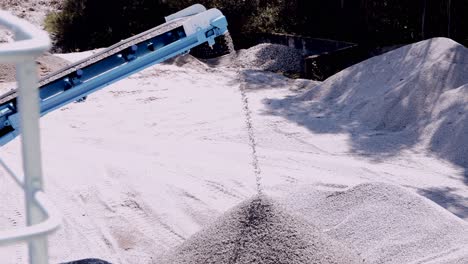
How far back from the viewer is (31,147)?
154cm

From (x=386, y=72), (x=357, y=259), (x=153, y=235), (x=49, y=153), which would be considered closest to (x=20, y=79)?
(x=357, y=259)

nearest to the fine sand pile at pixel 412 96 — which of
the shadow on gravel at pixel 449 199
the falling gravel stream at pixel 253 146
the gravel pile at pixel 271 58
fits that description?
the shadow on gravel at pixel 449 199

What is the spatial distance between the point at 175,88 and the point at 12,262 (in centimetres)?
601

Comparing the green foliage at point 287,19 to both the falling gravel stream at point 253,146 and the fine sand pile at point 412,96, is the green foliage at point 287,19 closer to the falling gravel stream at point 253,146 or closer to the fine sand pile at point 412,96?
the fine sand pile at point 412,96

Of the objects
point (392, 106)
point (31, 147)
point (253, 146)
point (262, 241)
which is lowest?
point (392, 106)

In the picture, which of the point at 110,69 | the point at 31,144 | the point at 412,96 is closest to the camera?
the point at 31,144

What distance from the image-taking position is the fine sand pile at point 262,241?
4.27 meters

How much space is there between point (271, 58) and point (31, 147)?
11170 mm

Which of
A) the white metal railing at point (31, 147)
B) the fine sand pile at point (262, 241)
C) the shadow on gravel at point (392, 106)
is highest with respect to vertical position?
the white metal railing at point (31, 147)

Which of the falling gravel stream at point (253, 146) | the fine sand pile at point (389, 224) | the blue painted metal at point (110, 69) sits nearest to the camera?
the fine sand pile at point (389, 224)

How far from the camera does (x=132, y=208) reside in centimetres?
Result: 616

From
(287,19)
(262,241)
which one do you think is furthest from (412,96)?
(287,19)

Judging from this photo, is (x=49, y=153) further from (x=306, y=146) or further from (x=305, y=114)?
(x=305, y=114)

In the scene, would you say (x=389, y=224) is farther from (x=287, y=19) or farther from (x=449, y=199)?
(x=287, y=19)
